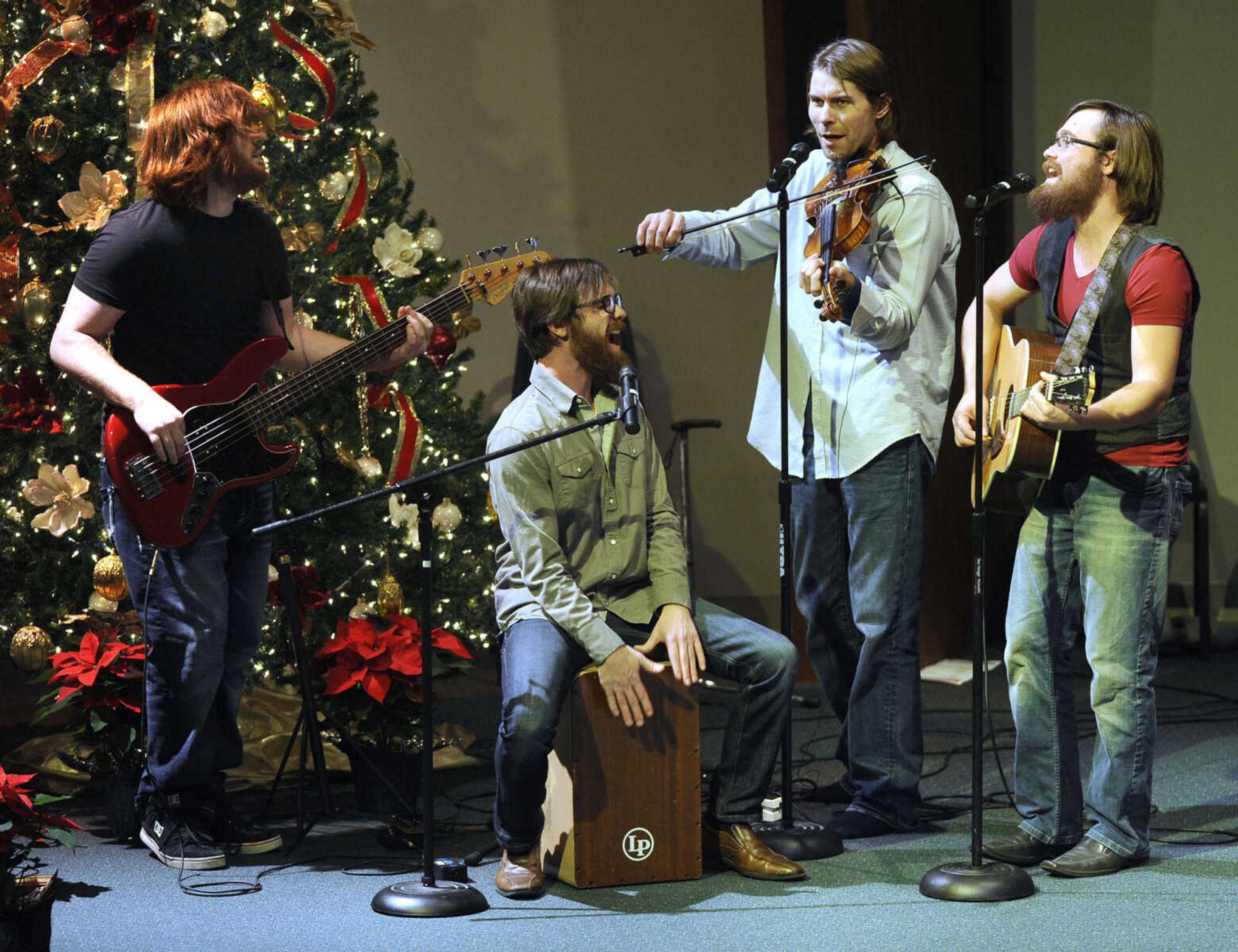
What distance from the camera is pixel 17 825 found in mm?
2742

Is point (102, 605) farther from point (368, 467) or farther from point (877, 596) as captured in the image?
point (877, 596)

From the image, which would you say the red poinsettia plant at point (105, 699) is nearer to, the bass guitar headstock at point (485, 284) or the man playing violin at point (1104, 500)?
the bass guitar headstock at point (485, 284)

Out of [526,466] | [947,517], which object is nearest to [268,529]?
[526,466]

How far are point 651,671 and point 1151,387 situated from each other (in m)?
1.24

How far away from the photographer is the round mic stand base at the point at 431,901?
316 centimetres

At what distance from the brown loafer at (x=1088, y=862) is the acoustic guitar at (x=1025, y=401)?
832 millimetres

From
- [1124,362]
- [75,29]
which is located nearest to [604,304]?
[1124,362]

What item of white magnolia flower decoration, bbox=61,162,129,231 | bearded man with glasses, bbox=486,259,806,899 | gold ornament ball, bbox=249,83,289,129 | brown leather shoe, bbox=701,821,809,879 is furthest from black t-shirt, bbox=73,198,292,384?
brown leather shoe, bbox=701,821,809,879

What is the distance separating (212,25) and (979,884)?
3261 mm

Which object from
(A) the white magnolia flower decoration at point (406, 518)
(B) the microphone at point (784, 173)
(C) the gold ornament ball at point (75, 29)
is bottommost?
(A) the white magnolia flower decoration at point (406, 518)

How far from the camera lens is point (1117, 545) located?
10.8 ft

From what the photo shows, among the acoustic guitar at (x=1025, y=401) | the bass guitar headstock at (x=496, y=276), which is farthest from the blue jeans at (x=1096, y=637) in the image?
the bass guitar headstock at (x=496, y=276)

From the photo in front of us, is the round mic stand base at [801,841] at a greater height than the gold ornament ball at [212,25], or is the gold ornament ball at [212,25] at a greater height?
the gold ornament ball at [212,25]

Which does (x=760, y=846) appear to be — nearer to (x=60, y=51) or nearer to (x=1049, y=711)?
(x=1049, y=711)
